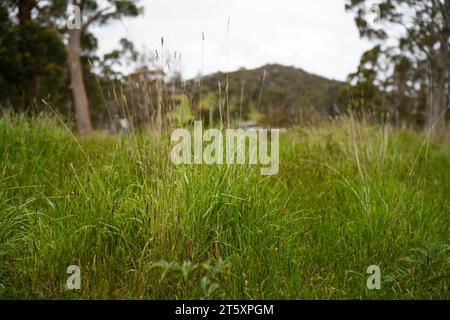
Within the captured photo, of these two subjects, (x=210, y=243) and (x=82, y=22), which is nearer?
(x=210, y=243)

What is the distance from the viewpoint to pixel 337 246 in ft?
8.32

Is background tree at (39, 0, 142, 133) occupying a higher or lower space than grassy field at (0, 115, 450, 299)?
higher

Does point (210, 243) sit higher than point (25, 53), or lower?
lower

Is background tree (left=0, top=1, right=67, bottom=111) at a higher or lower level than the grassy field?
higher

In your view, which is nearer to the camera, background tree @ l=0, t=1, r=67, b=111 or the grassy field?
the grassy field

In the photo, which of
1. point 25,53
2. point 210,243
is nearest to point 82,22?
point 25,53

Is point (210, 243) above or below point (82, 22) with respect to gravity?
below

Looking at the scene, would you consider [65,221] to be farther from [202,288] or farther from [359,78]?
[359,78]

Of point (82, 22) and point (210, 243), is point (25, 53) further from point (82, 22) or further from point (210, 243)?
point (210, 243)

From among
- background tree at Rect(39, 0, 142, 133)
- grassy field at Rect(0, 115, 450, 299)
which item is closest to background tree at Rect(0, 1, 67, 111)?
background tree at Rect(39, 0, 142, 133)

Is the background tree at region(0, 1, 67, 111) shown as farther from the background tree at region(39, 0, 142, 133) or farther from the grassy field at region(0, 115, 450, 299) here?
the grassy field at region(0, 115, 450, 299)

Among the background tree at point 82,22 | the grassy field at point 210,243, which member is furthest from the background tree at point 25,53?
the grassy field at point 210,243

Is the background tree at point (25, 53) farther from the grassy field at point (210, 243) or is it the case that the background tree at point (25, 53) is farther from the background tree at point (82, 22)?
the grassy field at point (210, 243)
